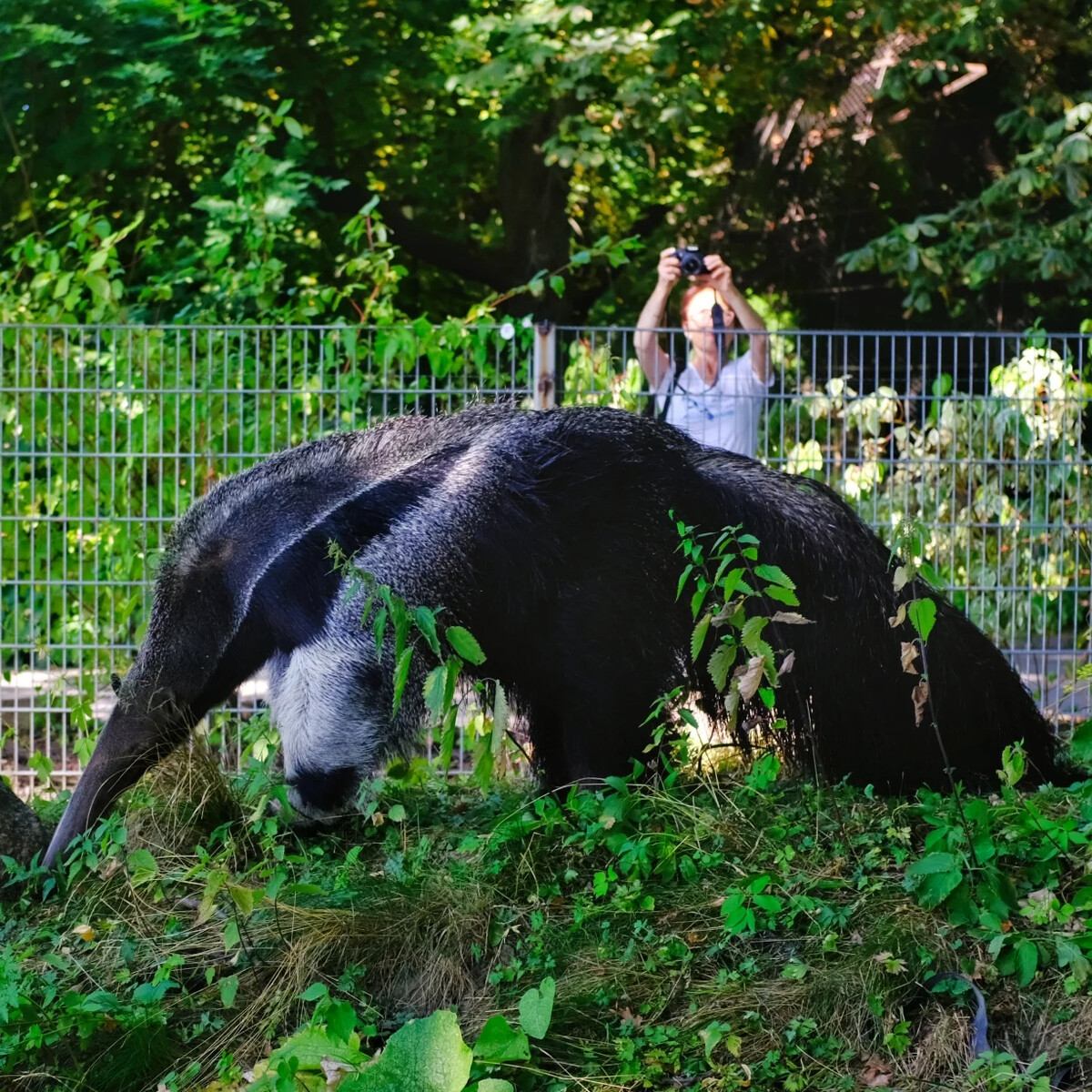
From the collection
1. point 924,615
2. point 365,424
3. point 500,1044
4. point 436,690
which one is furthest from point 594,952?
point 365,424

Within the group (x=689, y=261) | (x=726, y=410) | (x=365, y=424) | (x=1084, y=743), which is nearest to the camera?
(x=1084, y=743)

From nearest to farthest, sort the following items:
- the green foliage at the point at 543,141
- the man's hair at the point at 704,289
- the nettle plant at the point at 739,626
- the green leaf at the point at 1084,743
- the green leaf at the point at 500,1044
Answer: the green leaf at the point at 500,1044
the nettle plant at the point at 739,626
the green leaf at the point at 1084,743
the man's hair at the point at 704,289
the green foliage at the point at 543,141

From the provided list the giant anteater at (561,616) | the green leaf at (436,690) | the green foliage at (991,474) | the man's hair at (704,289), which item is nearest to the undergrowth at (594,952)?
the giant anteater at (561,616)

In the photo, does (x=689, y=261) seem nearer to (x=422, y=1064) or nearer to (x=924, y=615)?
(x=924, y=615)

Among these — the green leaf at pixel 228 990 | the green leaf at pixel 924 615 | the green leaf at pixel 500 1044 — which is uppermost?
the green leaf at pixel 924 615

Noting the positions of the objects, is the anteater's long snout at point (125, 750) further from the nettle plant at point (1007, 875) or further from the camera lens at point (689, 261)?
the camera lens at point (689, 261)

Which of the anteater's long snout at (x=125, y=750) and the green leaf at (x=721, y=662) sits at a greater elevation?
the green leaf at (x=721, y=662)

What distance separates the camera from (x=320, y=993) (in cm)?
329

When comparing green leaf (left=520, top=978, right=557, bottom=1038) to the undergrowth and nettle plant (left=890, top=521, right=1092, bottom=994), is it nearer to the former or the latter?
the undergrowth

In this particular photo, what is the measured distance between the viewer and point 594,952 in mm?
3451

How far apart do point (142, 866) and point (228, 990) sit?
0.50 m

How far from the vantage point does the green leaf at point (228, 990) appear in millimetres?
3305

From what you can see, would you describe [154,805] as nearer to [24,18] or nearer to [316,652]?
[316,652]

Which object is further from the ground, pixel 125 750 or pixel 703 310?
pixel 703 310
